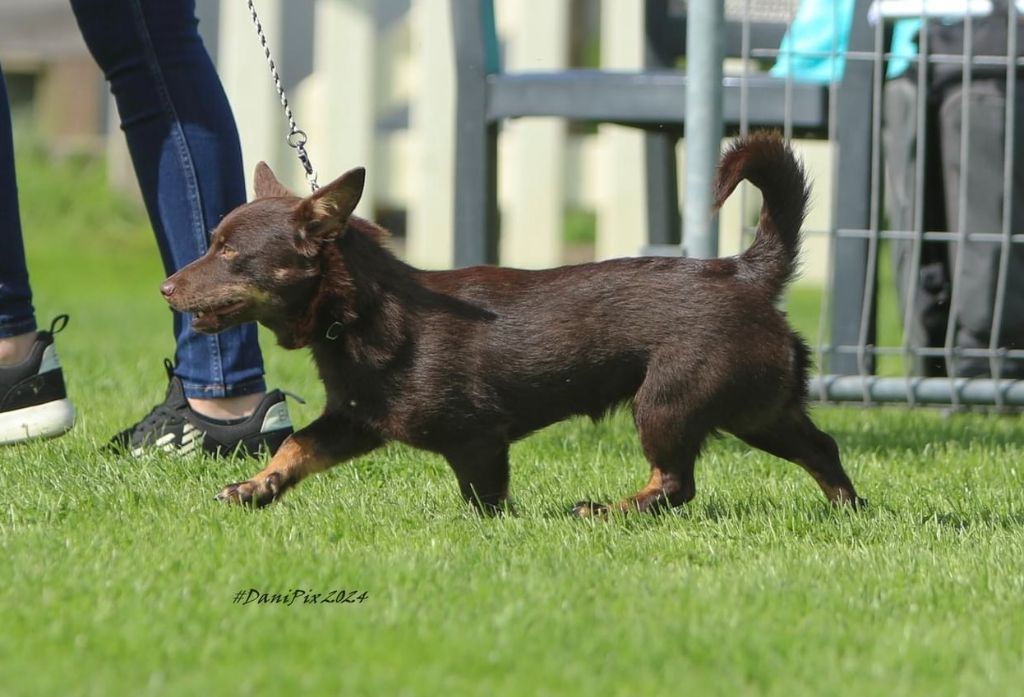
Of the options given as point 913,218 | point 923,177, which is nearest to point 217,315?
point 923,177

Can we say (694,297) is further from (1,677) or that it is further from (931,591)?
(1,677)

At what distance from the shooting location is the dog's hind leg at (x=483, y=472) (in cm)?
348

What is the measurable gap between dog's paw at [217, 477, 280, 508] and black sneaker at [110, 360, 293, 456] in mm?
673

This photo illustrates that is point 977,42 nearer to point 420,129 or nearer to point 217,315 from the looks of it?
point 217,315

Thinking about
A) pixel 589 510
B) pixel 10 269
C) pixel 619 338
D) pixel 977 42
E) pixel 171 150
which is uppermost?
pixel 977 42

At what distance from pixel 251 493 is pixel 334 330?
0.39 metres

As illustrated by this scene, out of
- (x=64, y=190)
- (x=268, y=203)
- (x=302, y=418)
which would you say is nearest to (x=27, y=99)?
(x=64, y=190)

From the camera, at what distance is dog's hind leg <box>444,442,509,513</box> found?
3477 millimetres

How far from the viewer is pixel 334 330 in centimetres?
346

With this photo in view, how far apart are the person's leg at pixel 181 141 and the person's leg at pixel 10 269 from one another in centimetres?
30

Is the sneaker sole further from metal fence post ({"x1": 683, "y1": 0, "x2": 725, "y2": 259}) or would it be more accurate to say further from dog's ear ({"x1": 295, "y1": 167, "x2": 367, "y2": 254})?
metal fence post ({"x1": 683, "y1": 0, "x2": 725, "y2": 259})

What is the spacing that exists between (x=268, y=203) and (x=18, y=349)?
100 centimetres

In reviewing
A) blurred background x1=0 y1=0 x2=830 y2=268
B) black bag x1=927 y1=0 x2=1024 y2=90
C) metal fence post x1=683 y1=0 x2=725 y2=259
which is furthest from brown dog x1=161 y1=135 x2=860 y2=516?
blurred background x1=0 y1=0 x2=830 y2=268

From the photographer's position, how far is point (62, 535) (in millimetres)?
3070
